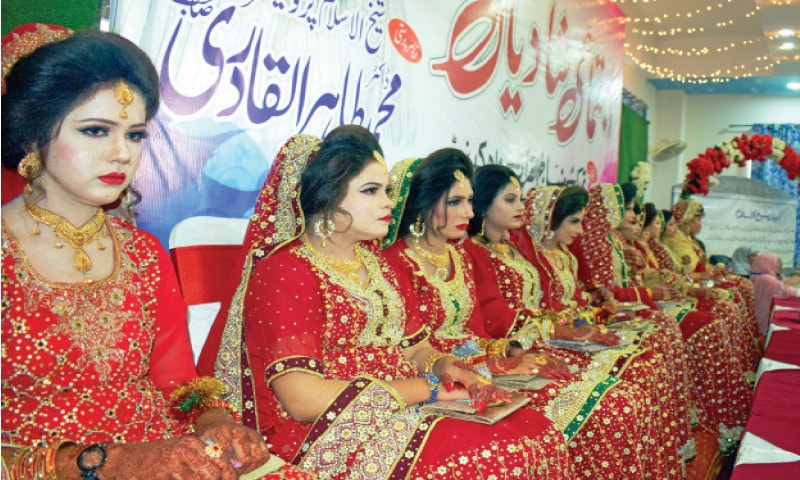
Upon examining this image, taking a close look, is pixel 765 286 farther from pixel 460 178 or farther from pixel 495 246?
pixel 460 178

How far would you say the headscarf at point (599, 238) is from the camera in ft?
14.2

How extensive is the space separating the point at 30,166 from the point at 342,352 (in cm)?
96

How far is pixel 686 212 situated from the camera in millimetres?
6961

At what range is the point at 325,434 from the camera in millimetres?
1740

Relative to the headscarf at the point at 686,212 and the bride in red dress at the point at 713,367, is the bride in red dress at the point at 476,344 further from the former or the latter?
the headscarf at the point at 686,212

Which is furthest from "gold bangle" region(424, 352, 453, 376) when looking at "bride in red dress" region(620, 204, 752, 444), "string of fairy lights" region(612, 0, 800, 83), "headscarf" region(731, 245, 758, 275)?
"headscarf" region(731, 245, 758, 275)

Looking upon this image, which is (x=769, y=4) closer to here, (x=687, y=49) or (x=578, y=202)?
(x=687, y=49)

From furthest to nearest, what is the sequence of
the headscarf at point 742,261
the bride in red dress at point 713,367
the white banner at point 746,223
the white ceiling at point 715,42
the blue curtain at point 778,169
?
the blue curtain at point 778,169
the white banner at point 746,223
the headscarf at point 742,261
the white ceiling at point 715,42
the bride in red dress at point 713,367

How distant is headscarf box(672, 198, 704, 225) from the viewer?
22.9ft

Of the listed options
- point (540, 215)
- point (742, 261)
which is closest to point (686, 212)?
point (742, 261)

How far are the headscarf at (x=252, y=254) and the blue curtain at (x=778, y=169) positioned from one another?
11254 mm

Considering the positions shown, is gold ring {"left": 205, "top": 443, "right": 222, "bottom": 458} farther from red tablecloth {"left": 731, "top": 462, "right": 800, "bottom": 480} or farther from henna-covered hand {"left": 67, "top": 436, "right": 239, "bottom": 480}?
red tablecloth {"left": 731, "top": 462, "right": 800, "bottom": 480}

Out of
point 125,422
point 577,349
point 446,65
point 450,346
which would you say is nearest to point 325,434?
point 125,422

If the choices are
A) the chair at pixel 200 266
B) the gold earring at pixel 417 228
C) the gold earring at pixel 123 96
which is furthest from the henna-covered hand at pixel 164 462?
the gold earring at pixel 417 228
